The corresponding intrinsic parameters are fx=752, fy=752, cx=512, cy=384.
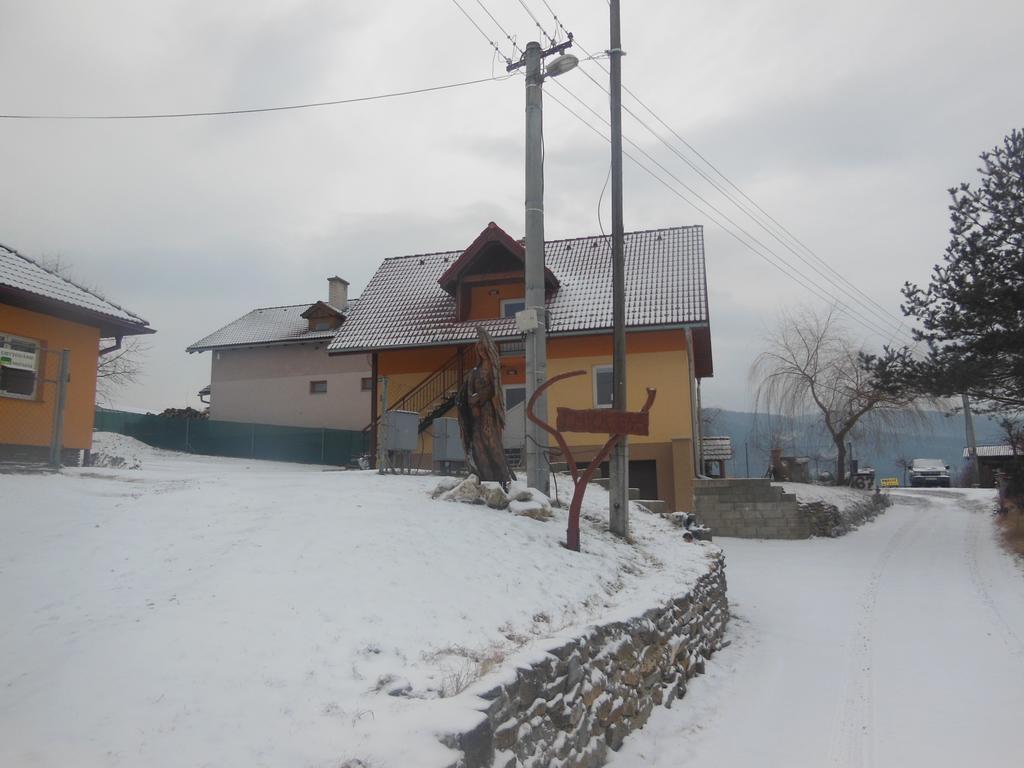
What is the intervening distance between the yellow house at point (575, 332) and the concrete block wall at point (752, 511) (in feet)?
2.17

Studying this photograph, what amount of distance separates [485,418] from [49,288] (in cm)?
854

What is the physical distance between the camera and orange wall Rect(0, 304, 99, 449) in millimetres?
12273

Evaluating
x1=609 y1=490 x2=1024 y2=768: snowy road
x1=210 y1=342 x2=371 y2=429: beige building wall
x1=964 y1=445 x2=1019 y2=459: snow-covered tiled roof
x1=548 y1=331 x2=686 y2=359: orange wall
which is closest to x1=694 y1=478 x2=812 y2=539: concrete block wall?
x1=609 y1=490 x2=1024 y2=768: snowy road

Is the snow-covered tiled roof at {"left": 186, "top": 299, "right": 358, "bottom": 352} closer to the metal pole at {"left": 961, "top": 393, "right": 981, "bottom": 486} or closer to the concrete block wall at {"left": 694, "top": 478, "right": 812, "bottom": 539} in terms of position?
the concrete block wall at {"left": 694, "top": 478, "right": 812, "bottom": 539}

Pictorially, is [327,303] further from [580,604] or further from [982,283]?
[580,604]

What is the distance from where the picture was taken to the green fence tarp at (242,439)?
89.1 ft

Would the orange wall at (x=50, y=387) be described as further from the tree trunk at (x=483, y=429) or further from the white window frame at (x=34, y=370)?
the tree trunk at (x=483, y=429)

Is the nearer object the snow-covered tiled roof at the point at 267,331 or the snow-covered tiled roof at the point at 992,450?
the snow-covered tiled roof at the point at 267,331

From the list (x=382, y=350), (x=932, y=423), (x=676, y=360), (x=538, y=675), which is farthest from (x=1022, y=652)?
(x=932, y=423)

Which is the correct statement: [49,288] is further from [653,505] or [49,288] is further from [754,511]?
[754,511]

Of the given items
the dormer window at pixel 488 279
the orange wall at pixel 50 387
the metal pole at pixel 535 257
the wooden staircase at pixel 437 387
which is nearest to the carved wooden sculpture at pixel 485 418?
the metal pole at pixel 535 257

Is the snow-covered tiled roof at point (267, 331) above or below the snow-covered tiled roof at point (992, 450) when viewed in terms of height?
above

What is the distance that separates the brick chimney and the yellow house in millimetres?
11380

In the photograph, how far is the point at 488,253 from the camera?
67.5 ft
